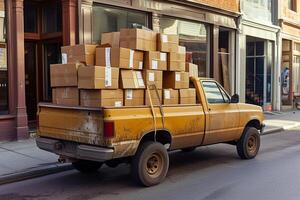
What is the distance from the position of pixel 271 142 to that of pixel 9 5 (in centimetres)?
803

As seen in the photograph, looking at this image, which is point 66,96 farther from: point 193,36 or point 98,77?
point 193,36

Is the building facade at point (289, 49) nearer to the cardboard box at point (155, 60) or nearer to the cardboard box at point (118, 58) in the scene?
the cardboard box at point (155, 60)

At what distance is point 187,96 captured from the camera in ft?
27.8

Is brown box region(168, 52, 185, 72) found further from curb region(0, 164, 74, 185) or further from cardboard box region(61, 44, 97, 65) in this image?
curb region(0, 164, 74, 185)

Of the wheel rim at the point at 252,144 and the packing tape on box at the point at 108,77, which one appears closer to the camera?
the packing tape on box at the point at 108,77

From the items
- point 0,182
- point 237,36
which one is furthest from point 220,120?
point 237,36

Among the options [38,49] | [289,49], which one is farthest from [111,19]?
[289,49]

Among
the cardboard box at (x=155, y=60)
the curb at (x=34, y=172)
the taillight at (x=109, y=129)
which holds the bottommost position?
the curb at (x=34, y=172)

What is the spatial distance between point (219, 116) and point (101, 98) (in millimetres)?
2758

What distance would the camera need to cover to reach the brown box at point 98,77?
23.7ft

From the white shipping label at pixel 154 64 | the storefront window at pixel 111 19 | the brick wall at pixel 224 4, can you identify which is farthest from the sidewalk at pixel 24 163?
the brick wall at pixel 224 4

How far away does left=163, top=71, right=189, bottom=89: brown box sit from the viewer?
8.41 metres

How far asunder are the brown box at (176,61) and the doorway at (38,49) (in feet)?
19.0

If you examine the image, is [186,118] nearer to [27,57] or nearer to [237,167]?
[237,167]
